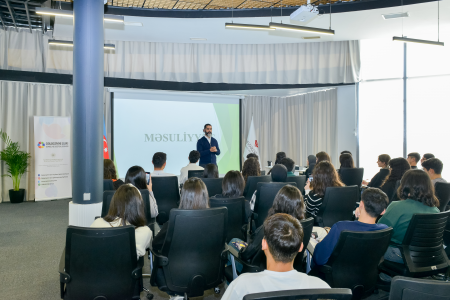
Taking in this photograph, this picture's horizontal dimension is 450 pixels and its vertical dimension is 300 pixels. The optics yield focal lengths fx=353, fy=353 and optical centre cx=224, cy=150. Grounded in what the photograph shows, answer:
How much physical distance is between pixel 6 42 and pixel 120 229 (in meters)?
7.96

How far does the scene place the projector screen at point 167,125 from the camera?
8.70 meters

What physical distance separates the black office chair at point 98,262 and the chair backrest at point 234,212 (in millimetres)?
1253

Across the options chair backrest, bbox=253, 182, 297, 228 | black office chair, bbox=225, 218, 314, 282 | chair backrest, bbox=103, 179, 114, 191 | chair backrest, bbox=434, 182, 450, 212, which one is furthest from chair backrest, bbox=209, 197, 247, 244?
chair backrest, bbox=434, 182, 450, 212

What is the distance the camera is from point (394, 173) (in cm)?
457

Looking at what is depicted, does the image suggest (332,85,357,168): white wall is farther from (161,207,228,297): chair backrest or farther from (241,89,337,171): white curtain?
(161,207,228,297): chair backrest

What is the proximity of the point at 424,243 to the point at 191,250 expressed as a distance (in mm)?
1870

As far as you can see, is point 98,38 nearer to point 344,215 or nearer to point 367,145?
point 344,215

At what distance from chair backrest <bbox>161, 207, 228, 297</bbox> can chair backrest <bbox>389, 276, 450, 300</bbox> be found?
1.40 meters

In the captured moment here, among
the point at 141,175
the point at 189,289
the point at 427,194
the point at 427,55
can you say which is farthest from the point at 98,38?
the point at 427,55

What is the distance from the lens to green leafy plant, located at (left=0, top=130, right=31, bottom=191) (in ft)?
24.9

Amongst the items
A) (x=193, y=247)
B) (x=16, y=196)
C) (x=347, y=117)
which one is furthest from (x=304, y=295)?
(x=347, y=117)

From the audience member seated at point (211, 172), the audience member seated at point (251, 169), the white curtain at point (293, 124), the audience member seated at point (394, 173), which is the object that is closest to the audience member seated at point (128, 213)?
the audience member seated at point (211, 172)

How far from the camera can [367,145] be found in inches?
363

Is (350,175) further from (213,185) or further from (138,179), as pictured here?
(138,179)
